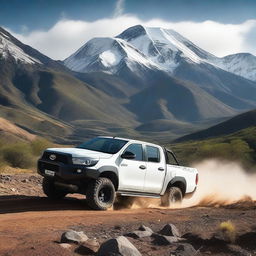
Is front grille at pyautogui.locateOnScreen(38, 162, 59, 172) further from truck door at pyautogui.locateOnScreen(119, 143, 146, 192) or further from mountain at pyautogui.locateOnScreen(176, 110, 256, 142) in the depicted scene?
mountain at pyautogui.locateOnScreen(176, 110, 256, 142)

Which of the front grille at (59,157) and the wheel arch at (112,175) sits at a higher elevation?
the front grille at (59,157)

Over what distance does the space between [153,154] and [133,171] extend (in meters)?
1.12

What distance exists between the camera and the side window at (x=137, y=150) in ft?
42.0

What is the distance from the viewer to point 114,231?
31.6 feet

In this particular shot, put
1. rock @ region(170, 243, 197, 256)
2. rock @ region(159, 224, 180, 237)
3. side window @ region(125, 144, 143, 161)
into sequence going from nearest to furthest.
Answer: rock @ region(170, 243, 197, 256), rock @ region(159, 224, 180, 237), side window @ region(125, 144, 143, 161)

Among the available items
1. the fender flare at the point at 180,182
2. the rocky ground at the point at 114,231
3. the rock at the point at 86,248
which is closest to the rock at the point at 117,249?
the rocky ground at the point at 114,231

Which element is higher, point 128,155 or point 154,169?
point 128,155

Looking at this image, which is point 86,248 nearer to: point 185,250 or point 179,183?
point 185,250

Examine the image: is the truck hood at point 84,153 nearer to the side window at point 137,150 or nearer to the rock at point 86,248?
the side window at point 137,150

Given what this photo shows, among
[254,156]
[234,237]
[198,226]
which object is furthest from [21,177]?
[254,156]

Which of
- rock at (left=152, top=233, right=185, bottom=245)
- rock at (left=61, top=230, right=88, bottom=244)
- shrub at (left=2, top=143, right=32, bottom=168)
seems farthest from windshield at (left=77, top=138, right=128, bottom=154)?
shrub at (left=2, top=143, right=32, bottom=168)

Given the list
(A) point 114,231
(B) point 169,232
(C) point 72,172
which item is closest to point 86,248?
(A) point 114,231

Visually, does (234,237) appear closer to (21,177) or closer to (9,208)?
(9,208)

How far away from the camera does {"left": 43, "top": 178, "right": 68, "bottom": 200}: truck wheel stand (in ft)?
42.5
